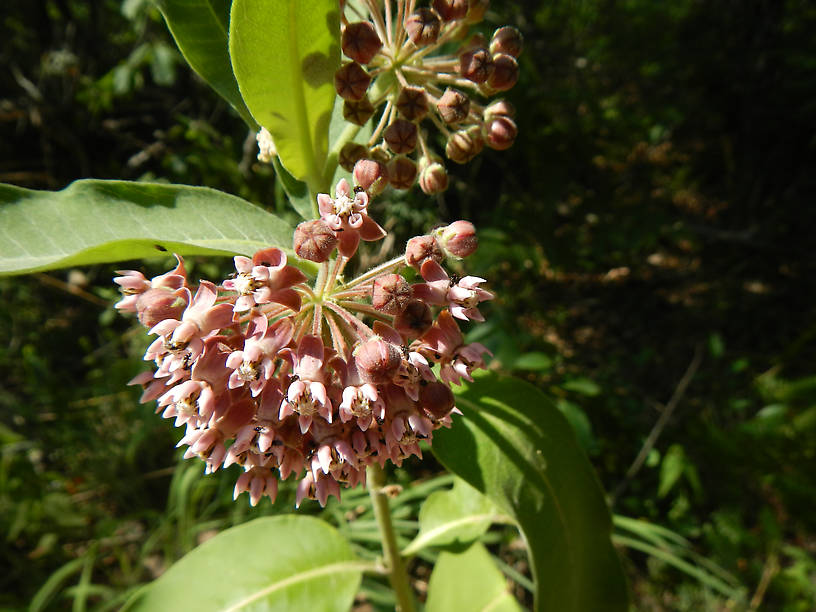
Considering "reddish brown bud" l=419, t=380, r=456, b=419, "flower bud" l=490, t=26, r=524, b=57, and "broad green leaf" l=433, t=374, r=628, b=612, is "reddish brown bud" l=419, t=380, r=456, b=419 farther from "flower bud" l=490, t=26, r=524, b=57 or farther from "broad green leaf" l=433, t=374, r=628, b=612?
"flower bud" l=490, t=26, r=524, b=57

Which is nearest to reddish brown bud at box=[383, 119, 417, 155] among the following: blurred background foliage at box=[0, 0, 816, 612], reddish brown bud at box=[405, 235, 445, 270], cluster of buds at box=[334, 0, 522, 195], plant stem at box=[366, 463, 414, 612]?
cluster of buds at box=[334, 0, 522, 195]

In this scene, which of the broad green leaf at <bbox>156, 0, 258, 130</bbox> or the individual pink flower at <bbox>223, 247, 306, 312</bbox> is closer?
the individual pink flower at <bbox>223, 247, 306, 312</bbox>

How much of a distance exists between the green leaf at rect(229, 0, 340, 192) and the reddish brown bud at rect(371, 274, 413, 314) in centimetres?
31

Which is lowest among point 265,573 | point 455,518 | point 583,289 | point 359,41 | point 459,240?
point 583,289

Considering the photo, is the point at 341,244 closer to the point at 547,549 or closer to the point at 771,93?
the point at 547,549

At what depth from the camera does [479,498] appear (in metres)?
1.65

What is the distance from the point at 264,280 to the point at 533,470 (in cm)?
72

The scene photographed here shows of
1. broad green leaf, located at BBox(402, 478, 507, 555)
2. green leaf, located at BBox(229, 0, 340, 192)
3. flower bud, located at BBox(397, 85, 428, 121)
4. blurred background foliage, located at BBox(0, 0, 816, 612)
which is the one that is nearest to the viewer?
green leaf, located at BBox(229, 0, 340, 192)

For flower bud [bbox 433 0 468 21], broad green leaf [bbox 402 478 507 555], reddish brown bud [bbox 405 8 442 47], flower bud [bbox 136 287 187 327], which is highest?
flower bud [bbox 433 0 468 21]

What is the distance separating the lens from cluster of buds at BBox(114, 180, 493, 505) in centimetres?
93

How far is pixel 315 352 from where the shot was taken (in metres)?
0.92

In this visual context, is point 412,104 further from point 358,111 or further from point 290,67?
point 290,67

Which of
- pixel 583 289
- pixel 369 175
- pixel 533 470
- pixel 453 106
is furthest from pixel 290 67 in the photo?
pixel 583 289

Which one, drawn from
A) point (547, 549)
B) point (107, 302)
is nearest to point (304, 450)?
point (547, 549)
